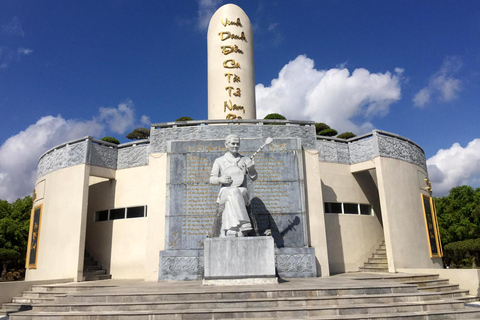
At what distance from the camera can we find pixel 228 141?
8.98m

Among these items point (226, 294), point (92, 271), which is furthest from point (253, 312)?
point (92, 271)

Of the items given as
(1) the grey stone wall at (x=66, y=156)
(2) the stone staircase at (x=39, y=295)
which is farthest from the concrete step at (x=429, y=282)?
(1) the grey stone wall at (x=66, y=156)

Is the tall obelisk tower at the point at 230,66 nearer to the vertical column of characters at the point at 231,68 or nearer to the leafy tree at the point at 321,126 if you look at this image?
the vertical column of characters at the point at 231,68

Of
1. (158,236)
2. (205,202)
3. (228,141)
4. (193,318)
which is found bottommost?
(193,318)

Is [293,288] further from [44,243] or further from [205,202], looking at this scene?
[44,243]

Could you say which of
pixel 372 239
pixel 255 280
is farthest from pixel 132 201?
pixel 372 239

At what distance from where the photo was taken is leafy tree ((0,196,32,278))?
20.7 meters

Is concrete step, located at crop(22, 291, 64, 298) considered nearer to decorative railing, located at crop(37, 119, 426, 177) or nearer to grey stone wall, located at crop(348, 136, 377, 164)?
decorative railing, located at crop(37, 119, 426, 177)

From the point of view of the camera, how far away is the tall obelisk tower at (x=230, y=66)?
16719mm

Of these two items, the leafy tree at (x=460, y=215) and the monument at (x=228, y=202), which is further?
the leafy tree at (x=460, y=215)

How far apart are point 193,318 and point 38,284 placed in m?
7.40

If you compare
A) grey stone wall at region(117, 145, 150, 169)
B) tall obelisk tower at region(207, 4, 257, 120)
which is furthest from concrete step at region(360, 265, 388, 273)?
grey stone wall at region(117, 145, 150, 169)

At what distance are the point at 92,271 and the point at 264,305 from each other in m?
8.85

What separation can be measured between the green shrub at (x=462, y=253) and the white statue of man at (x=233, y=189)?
814 inches
